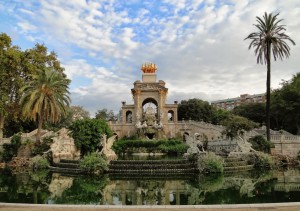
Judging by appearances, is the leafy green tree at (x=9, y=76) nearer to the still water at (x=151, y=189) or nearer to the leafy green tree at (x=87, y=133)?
the leafy green tree at (x=87, y=133)

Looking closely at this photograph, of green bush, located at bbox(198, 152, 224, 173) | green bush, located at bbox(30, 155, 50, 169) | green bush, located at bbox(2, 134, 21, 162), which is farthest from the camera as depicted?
green bush, located at bbox(2, 134, 21, 162)

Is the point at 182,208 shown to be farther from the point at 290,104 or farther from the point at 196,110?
the point at 196,110

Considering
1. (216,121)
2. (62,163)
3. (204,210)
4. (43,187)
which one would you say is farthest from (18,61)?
(216,121)

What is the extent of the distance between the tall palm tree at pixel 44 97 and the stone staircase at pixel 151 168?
13011 mm

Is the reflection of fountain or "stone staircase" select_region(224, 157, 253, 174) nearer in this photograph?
the reflection of fountain

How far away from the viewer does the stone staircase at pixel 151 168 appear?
20.6 meters

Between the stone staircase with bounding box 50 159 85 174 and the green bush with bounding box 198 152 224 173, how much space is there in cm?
807

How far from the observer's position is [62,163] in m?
23.7

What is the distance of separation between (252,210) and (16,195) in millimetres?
10567

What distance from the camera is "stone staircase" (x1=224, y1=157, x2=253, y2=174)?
21.7 meters

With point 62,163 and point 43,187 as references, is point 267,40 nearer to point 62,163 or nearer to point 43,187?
point 62,163

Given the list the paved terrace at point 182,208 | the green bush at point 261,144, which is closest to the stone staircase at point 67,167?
the paved terrace at point 182,208

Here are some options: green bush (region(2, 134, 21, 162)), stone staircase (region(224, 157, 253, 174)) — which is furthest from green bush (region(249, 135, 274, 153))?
green bush (region(2, 134, 21, 162))

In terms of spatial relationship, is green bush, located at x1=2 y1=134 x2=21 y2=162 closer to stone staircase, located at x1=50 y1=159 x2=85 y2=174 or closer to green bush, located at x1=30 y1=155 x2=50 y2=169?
green bush, located at x1=30 y1=155 x2=50 y2=169
